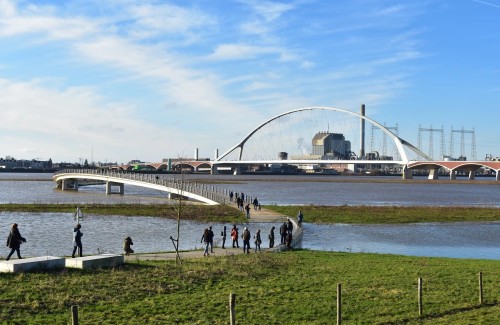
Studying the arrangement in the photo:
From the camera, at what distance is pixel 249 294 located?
16.1 metres

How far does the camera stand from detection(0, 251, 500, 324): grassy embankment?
13.5 meters

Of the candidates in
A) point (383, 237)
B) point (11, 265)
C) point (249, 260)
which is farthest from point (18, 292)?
point (383, 237)

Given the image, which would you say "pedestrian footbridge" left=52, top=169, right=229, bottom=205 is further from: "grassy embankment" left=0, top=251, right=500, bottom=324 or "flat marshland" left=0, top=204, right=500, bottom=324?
"grassy embankment" left=0, top=251, right=500, bottom=324

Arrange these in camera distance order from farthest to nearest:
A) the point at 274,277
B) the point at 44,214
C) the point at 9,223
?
the point at 44,214 < the point at 9,223 < the point at 274,277

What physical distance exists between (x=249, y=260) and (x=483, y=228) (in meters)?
27.4

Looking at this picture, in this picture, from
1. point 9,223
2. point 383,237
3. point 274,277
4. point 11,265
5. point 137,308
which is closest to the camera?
point 137,308

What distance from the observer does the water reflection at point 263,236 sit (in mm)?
29750

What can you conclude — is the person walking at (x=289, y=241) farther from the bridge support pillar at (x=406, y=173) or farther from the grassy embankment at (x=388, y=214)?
the bridge support pillar at (x=406, y=173)

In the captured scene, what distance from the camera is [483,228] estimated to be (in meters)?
43.7

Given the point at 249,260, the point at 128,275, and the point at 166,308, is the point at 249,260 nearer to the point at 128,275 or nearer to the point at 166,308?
the point at 128,275

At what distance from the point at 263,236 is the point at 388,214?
21.2 meters

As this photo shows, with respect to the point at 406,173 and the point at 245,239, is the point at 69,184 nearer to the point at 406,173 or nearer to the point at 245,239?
the point at 245,239

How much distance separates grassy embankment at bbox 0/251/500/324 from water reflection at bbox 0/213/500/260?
688 cm

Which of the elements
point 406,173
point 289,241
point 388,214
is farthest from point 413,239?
point 406,173
